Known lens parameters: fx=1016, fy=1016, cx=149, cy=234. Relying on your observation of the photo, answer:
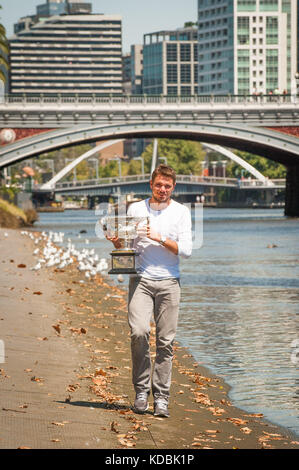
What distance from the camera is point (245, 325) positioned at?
56.5 ft

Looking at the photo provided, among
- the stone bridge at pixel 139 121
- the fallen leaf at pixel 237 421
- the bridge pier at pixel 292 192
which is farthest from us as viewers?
the bridge pier at pixel 292 192

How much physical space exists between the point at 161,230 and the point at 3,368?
8.60 ft

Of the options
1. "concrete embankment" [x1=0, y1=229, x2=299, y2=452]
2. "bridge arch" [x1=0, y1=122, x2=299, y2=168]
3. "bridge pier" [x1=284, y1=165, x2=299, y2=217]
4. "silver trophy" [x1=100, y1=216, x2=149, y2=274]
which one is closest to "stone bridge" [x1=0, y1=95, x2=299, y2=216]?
"bridge arch" [x1=0, y1=122, x2=299, y2=168]

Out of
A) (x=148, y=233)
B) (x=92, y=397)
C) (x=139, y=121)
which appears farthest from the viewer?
(x=139, y=121)

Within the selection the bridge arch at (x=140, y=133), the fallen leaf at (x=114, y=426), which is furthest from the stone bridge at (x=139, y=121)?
the fallen leaf at (x=114, y=426)

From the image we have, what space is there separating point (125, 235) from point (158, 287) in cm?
56

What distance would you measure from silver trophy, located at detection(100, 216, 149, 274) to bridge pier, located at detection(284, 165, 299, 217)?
81.8m

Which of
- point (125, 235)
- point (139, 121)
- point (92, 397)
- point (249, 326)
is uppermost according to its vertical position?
point (125, 235)

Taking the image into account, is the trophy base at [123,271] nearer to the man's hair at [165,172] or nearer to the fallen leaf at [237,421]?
the man's hair at [165,172]

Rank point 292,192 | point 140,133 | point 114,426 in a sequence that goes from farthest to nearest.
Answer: point 292,192 → point 140,133 → point 114,426

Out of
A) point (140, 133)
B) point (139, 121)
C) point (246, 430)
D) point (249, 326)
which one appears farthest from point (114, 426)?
point (140, 133)

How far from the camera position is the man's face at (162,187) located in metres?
8.82

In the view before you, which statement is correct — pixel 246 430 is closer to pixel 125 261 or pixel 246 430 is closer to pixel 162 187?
pixel 125 261

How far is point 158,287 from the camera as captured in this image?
898 centimetres
